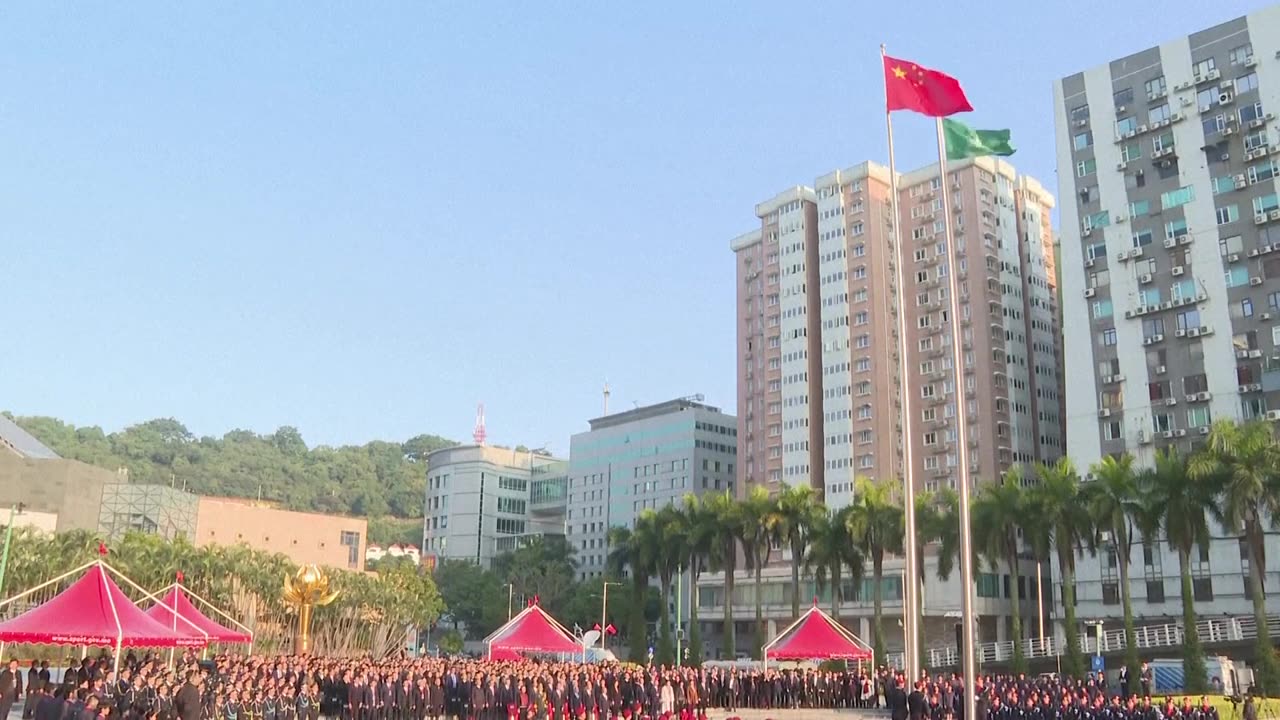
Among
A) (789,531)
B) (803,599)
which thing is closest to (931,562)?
(803,599)

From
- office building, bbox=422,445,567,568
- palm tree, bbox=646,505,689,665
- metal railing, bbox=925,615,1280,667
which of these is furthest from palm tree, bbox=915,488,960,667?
office building, bbox=422,445,567,568

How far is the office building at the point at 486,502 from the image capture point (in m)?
138

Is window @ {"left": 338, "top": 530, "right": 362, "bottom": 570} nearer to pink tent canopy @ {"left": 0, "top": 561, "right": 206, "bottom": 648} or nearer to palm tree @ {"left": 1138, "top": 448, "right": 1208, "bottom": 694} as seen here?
palm tree @ {"left": 1138, "top": 448, "right": 1208, "bottom": 694}

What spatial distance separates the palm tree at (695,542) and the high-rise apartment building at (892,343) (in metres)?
18.0

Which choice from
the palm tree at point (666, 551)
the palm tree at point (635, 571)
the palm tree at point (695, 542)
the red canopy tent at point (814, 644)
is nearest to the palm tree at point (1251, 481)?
the red canopy tent at point (814, 644)

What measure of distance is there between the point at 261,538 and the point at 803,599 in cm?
4437

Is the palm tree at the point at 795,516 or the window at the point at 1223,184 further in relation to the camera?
the window at the point at 1223,184

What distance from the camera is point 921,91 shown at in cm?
2411

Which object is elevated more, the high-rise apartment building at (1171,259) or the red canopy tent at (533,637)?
the high-rise apartment building at (1171,259)

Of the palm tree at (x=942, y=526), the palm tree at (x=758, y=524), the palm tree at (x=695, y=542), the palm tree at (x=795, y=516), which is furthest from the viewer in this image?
the palm tree at (x=695, y=542)

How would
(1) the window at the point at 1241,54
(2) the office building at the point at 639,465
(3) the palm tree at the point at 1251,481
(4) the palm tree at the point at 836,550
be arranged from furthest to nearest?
(2) the office building at the point at 639,465, (1) the window at the point at 1241,54, (4) the palm tree at the point at 836,550, (3) the palm tree at the point at 1251,481

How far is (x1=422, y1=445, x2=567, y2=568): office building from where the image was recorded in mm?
138500

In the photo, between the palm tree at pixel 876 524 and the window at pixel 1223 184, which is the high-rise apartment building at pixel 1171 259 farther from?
the palm tree at pixel 876 524

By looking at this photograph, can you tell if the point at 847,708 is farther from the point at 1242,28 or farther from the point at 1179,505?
the point at 1242,28
